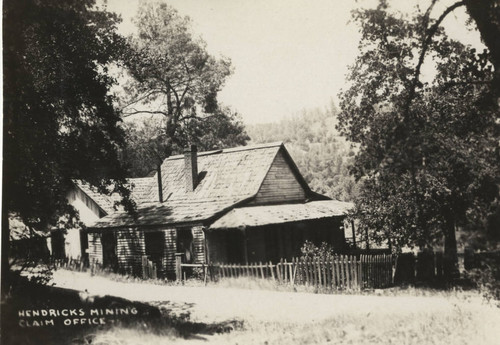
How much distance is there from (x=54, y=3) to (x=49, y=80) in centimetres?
155

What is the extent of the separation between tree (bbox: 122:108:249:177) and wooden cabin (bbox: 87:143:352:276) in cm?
84

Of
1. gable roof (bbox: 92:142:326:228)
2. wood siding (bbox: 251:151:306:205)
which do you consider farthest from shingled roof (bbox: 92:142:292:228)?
wood siding (bbox: 251:151:306:205)

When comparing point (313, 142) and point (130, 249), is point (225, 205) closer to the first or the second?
point (130, 249)

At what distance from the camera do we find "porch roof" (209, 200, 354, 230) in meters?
17.2

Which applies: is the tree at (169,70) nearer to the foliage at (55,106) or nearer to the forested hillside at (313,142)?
the foliage at (55,106)

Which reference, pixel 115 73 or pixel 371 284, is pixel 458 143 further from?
pixel 115 73

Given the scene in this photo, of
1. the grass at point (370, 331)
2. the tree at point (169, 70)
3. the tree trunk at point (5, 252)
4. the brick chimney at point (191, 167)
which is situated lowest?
the grass at point (370, 331)

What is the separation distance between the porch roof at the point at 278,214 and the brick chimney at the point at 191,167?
361 centimetres

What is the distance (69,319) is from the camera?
7.82 metres

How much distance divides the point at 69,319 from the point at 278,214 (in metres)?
11.7

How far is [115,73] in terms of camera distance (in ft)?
36.1

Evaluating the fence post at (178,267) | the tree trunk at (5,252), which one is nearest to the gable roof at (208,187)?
the fence post at (178,267)

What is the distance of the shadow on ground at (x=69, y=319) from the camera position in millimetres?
7453

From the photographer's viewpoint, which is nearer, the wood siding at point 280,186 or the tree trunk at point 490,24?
the tree trunk at point 490,24
